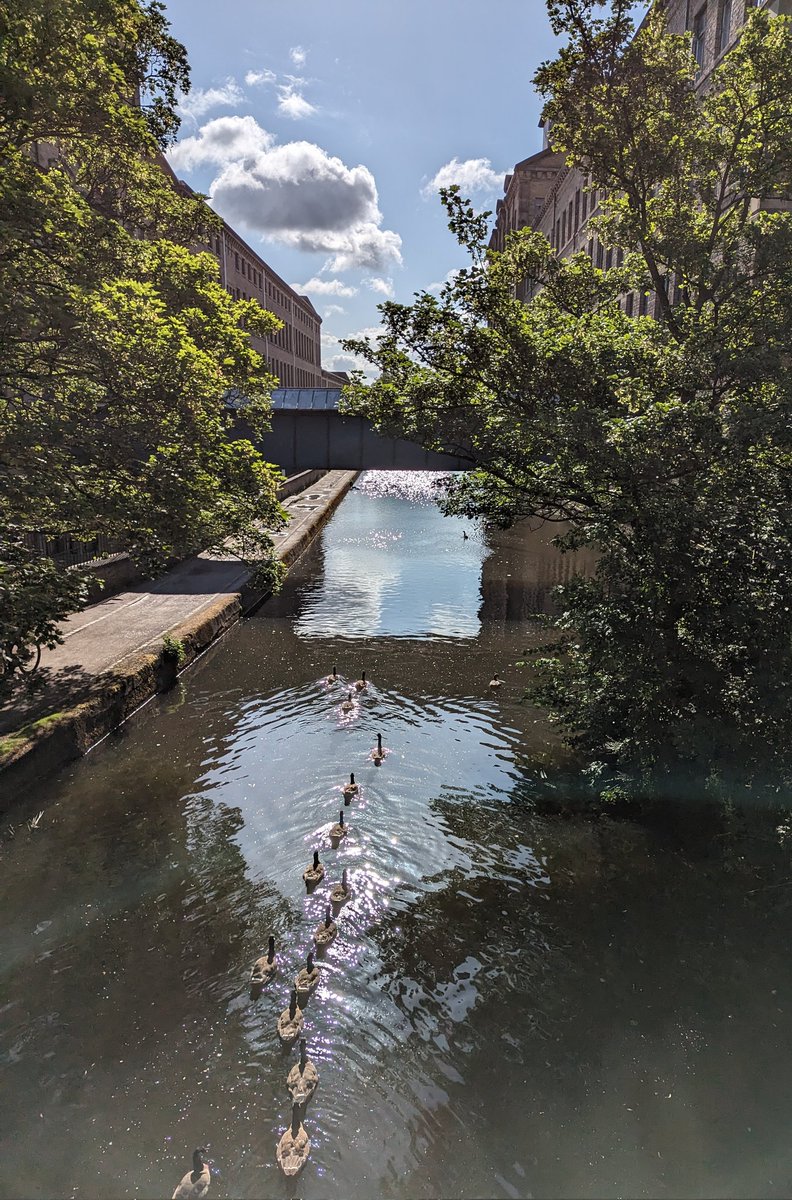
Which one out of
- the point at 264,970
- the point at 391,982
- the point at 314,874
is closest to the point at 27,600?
the point at 314,874

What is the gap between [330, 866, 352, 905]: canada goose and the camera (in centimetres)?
766

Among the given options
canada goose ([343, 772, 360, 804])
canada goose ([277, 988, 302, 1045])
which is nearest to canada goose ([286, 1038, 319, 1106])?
canada goose ([277, 988, 302, 1045])

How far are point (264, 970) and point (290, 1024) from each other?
0.69 m

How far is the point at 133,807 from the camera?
9828 mm

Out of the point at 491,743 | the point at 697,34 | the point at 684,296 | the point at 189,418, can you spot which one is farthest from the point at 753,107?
the point at 697,34

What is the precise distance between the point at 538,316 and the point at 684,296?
206cm

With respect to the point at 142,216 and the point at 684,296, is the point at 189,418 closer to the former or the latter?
the point at 142,216

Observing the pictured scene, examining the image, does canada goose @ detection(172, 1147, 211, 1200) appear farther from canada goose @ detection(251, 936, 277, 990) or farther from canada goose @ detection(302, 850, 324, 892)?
canada goose @ detection(302, 850, 324, 892)

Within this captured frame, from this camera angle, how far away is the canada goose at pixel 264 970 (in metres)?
6.45

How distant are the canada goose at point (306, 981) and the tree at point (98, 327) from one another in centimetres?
558

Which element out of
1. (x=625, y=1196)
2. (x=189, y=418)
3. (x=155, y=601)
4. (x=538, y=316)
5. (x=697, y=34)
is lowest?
(x=625, y=1196)

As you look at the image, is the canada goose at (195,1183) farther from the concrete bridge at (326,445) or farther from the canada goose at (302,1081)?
the concrete bridge at (326,445)

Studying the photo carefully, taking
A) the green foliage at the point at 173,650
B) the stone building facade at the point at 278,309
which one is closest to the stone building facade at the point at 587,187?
the green foliage at the point at 173,650

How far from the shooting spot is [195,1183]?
4582 mm
